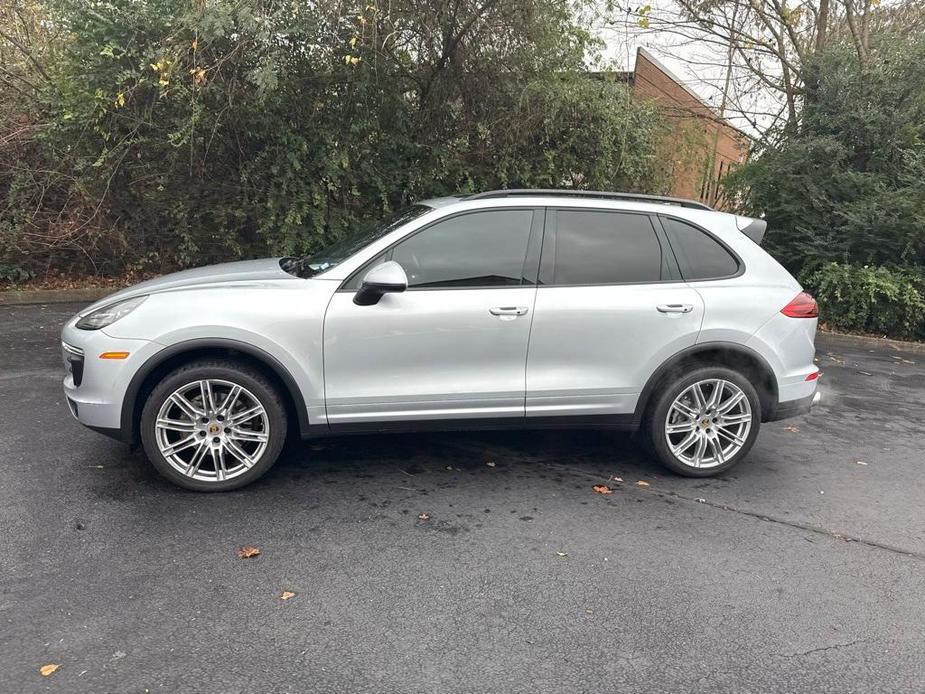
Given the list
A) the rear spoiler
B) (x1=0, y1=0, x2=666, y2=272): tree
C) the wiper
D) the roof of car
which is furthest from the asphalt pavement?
(x1=0, y1=0, x2=666, y2=272): tree

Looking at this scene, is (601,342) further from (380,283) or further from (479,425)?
(380,283)

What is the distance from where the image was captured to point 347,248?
4.41 metres

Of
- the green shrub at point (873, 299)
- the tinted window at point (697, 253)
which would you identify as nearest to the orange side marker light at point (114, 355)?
the tinted window at point (697, 253)

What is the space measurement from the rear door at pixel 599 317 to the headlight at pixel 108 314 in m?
2.26

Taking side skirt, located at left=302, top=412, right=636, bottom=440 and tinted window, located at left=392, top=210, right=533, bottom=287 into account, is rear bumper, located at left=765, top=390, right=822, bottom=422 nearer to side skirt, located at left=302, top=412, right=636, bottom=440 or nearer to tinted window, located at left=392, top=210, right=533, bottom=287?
side skirt, located at left=302, top=412, right=636, bottom=440

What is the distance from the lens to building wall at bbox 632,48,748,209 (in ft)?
38.3

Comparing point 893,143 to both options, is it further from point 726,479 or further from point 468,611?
point 468,611

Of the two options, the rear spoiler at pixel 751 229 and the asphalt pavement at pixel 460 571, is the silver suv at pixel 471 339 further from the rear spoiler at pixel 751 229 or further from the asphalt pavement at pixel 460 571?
the asphalt pavement at pixel 460 571

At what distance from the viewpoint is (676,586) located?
10.5 ft

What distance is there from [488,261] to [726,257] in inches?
61.8

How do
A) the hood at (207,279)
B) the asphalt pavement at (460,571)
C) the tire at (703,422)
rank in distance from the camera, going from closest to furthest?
the asphalt pavement at (460,571) < the hood at (207,279) < the tire at (703,422)

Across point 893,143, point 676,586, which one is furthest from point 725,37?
point 676,586

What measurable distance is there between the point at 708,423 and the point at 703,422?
3 cm

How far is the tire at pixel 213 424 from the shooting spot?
3.82 metres
